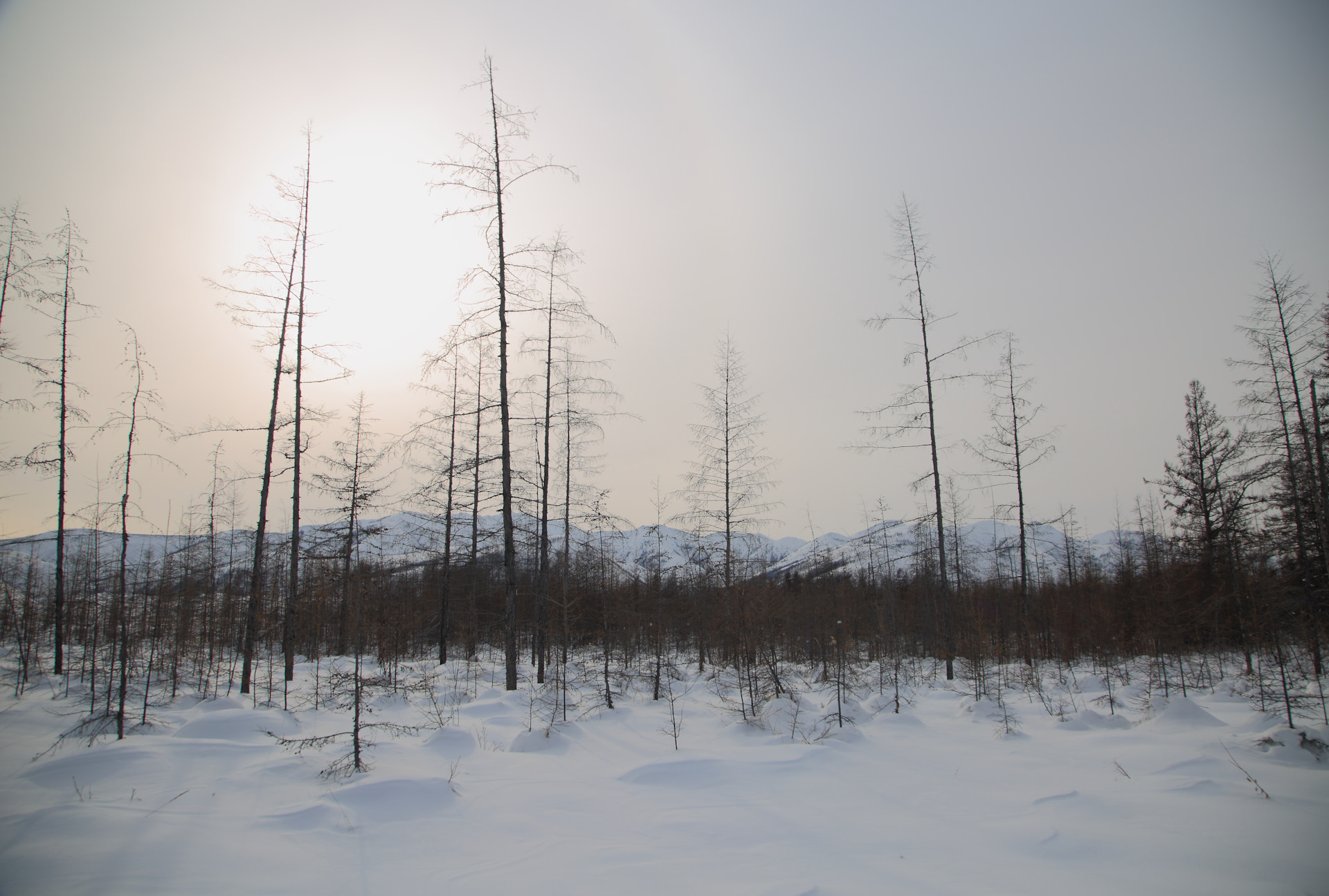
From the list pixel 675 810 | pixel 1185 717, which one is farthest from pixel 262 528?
pixel 1185 717

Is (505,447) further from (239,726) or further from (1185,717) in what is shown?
(1185,717)

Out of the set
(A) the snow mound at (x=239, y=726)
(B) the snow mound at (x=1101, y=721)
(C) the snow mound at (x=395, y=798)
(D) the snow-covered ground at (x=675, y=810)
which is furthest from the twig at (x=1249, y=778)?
(A) the snow mound at (x=239, y=726)

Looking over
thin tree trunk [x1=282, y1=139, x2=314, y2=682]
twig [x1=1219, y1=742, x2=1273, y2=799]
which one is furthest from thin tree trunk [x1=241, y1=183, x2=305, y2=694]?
twig [x1=1219, y1=742, x2=1273, y2=799]

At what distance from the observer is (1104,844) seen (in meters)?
4.82

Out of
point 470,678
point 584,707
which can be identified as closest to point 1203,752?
point 584,707

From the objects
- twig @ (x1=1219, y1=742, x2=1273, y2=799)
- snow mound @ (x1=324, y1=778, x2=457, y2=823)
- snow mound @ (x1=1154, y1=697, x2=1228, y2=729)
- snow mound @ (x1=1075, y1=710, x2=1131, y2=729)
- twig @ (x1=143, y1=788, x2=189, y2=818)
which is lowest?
snow mound @ (x1=1075, y1=710, x2=1131, y2=729)

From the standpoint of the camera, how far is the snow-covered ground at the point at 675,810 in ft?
13.8

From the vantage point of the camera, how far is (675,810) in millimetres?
5930

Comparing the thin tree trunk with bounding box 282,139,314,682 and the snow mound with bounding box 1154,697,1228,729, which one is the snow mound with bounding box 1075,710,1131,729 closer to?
the snow mound with bounding box 1154,697,1228,729

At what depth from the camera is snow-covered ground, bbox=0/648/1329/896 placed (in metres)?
4.21

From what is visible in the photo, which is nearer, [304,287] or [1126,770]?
[1126,770]

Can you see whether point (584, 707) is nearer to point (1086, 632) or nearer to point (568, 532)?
point (568, 532)

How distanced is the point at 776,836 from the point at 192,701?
12.5 meters

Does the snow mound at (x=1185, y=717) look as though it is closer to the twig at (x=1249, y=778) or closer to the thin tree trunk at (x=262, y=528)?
the twig at (x=1249, y=778)
